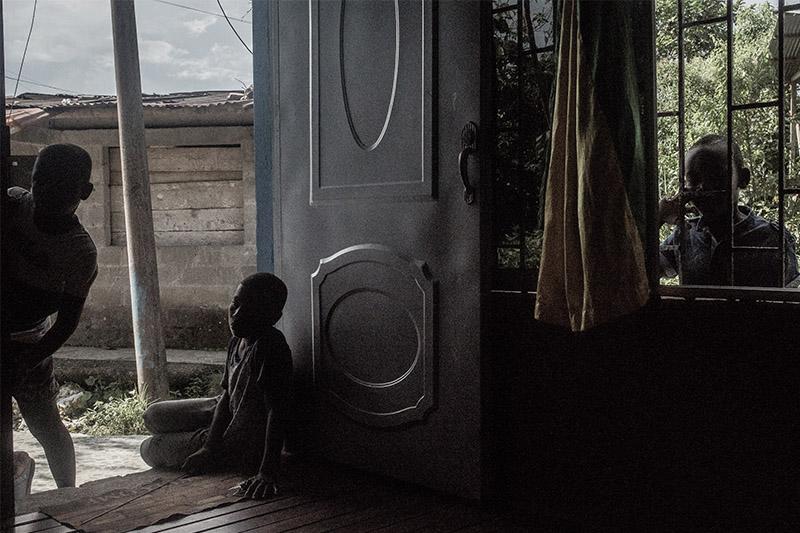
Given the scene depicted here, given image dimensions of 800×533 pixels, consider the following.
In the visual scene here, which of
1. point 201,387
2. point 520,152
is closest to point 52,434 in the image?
point 520,152

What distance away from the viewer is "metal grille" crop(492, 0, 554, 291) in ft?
9.65

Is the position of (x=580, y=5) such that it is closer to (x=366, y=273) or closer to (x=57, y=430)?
(x=366, y=273)

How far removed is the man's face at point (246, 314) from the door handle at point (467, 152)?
115cm

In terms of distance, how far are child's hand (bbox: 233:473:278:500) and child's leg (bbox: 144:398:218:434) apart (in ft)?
1.86

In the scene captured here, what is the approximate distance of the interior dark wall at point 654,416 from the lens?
2.42 meters

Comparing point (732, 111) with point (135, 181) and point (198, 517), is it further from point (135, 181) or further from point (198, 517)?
point (135, 181)

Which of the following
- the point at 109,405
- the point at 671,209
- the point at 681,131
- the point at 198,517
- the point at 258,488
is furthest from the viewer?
the point at 109,405

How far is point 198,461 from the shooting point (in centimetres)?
355

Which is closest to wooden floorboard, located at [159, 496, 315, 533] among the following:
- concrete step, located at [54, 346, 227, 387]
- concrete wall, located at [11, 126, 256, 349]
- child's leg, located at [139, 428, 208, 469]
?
child's leg, located at [139, 428, 208, 469]

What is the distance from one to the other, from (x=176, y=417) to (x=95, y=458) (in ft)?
7.15

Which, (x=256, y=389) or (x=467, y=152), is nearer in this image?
(x=467, y=152)

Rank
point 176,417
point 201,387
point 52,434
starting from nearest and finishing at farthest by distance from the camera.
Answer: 1. point 52,434
2. point 176,417
3. point 201,387

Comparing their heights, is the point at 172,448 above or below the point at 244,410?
below

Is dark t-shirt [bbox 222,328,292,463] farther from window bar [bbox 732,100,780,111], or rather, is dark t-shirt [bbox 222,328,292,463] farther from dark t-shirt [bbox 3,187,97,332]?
window bar [bbox 732,100,780,111]
